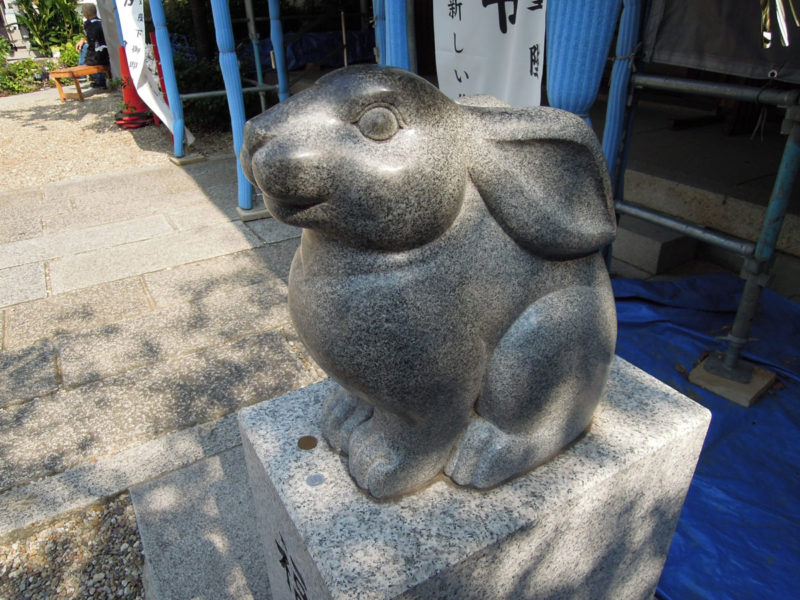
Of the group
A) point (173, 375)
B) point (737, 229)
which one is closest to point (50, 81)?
point (173, 375)

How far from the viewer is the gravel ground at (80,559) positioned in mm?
2189

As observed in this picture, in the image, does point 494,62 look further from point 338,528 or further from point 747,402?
point 338,528

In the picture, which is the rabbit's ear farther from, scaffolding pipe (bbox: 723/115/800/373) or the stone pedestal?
scaffolding pipe (bbox: 723/115/800/373)

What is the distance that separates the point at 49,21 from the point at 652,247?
21.3 m

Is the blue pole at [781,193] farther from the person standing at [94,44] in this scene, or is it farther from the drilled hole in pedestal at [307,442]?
the person standing at [94,44]

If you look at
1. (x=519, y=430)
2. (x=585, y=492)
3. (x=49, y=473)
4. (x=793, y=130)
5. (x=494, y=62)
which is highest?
(x=494, y=62)

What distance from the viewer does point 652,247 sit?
162 inches

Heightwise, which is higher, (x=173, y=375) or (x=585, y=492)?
(x=585, y=492)

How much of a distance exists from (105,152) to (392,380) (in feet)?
27.5

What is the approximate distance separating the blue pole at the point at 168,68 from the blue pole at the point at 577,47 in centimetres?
481

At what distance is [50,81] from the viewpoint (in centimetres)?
1489

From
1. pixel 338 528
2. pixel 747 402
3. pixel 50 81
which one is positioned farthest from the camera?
pixel 50 81

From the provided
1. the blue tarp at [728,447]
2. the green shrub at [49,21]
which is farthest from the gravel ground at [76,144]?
the green shrub at [49,21]

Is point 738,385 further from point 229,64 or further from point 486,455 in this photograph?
point 229,64
